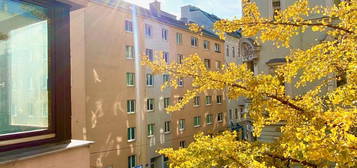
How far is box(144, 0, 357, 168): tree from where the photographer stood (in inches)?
126

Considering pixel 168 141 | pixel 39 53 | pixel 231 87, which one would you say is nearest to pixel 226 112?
pixel 168 141

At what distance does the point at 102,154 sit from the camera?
1875cm

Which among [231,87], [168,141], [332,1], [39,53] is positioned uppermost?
[332,1]

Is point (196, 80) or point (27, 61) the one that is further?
point (196, 80)

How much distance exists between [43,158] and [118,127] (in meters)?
17.9

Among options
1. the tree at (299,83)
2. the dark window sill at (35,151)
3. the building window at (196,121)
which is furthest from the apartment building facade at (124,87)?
the dark window sill at (35,151)

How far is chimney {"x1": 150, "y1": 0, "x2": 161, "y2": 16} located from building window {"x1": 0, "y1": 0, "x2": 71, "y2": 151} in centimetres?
2302

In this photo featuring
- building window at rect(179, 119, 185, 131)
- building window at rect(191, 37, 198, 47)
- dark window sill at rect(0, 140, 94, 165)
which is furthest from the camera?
building window at rect(191, 37, 198, 47)

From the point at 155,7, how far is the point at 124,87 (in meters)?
9.32

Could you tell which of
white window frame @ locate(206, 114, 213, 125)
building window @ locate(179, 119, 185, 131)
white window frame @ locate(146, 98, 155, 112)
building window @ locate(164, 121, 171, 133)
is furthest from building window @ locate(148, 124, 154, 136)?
white window frame @ locate(206, 114, 213, 125)

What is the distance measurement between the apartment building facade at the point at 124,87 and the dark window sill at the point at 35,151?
1524 centimetres

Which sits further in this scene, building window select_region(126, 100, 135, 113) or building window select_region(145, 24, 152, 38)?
building window select_region(145, 24, 152, 38)

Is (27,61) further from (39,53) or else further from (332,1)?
(332,1)

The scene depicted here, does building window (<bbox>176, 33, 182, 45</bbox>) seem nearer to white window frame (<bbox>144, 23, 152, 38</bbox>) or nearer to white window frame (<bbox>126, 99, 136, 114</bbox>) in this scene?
white window frame (<bbox>144, 23, 152, 38</bbox>)
